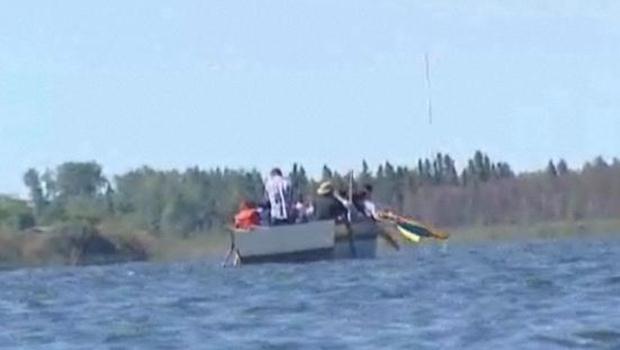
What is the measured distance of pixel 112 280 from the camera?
40.5 m

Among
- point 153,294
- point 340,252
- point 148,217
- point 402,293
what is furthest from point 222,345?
point 148,217

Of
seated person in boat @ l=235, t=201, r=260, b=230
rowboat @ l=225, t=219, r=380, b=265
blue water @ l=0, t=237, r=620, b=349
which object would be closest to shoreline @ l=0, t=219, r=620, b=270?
seated person in boat @ l=235, t=201, r=260, b=230

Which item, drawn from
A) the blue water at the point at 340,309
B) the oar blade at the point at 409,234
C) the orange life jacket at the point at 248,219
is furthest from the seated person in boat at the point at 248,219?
the blue water at the point at 340,309

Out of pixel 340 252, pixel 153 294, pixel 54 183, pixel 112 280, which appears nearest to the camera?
pixel 153 294

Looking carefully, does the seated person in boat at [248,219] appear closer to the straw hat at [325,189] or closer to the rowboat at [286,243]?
the rowboat at [286,243]

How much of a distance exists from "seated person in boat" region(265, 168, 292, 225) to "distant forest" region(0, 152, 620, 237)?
69.3ft

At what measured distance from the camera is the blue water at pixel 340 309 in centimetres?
2417

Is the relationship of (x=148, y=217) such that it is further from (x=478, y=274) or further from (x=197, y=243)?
(x=478, y=274)

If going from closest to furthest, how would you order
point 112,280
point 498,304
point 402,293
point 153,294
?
1. point 498,304
2. point 402,293
3. point 153,294
4. point 112,280

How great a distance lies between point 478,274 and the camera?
34312 mm

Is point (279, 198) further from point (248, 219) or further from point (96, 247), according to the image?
point (96, 247)

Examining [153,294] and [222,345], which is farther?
[153,294]

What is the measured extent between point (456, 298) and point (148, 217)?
50889 mm

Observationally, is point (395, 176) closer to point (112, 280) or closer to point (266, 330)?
point (112, 280)
